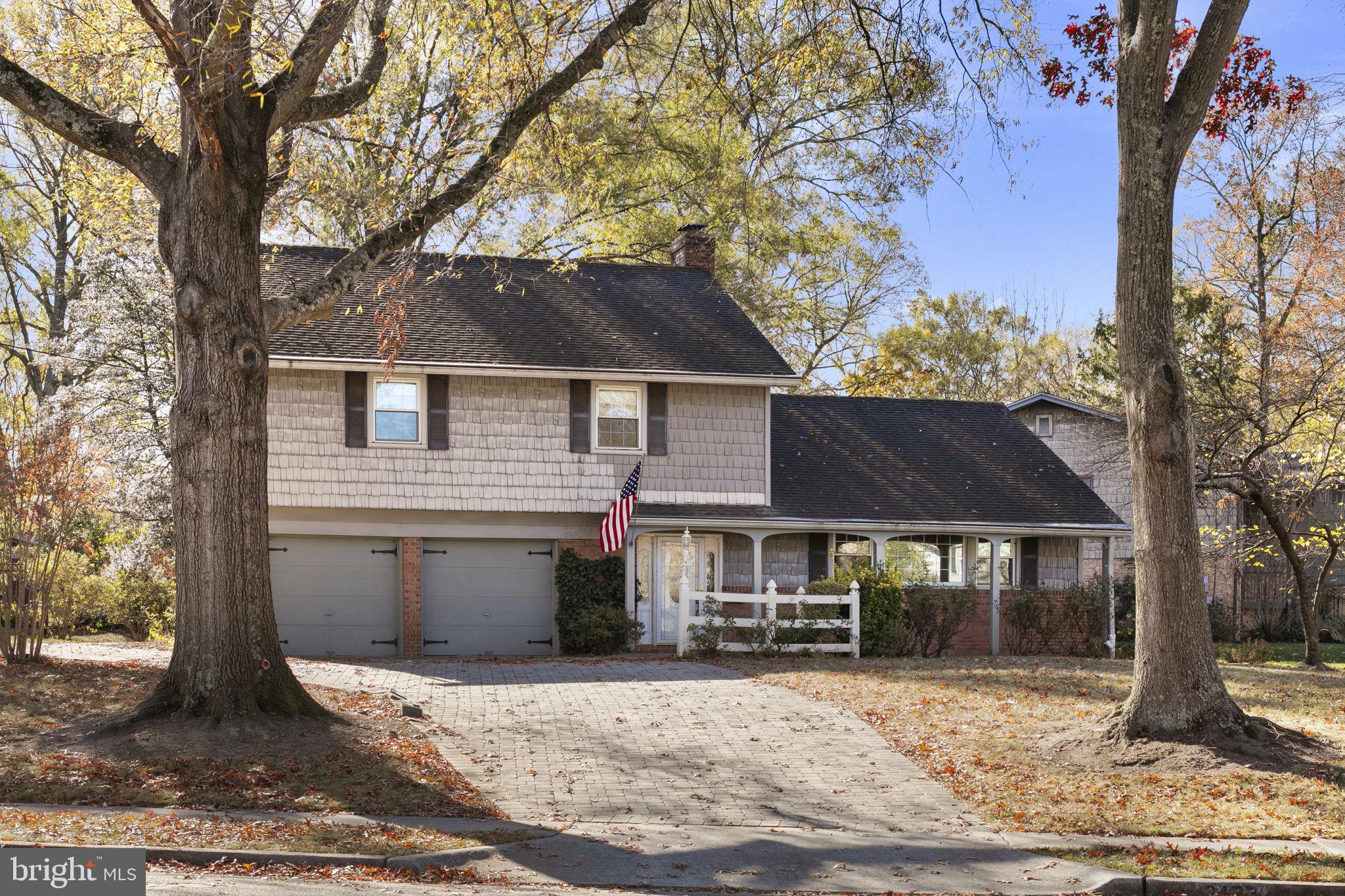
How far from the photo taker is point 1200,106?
1155 cm

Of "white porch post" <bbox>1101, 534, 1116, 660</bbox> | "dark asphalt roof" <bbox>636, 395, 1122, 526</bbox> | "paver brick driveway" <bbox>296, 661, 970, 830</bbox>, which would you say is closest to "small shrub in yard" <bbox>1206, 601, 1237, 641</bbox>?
"white porch post" <bbox>1101, 534, 1116, 660</bbox>

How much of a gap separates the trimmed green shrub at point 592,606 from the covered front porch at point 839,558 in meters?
0.30

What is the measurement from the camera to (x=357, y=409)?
70.8 feet

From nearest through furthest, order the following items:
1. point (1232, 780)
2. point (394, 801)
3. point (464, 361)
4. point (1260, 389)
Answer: point (394, 801) → point (1232, 780) → point (464, 361) → point (1260, 389)

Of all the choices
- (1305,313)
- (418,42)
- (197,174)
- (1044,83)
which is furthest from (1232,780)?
(1305,313)

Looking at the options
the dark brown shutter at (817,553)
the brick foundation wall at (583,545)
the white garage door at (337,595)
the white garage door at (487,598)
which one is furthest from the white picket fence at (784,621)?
the white garage door at (337,595)

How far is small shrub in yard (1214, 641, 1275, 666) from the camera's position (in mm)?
23125

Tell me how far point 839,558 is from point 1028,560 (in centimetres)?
412

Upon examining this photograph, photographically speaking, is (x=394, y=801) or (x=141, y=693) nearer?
(x=394, y=801)

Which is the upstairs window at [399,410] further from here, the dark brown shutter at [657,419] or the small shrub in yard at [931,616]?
the small shrub in yard at [931,616]

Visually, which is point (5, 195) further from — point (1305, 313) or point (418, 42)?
point (1305, 313)

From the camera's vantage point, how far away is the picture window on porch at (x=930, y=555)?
24.8 metres

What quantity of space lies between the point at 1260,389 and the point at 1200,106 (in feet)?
44.7

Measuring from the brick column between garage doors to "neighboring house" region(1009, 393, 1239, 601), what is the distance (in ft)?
55.9
